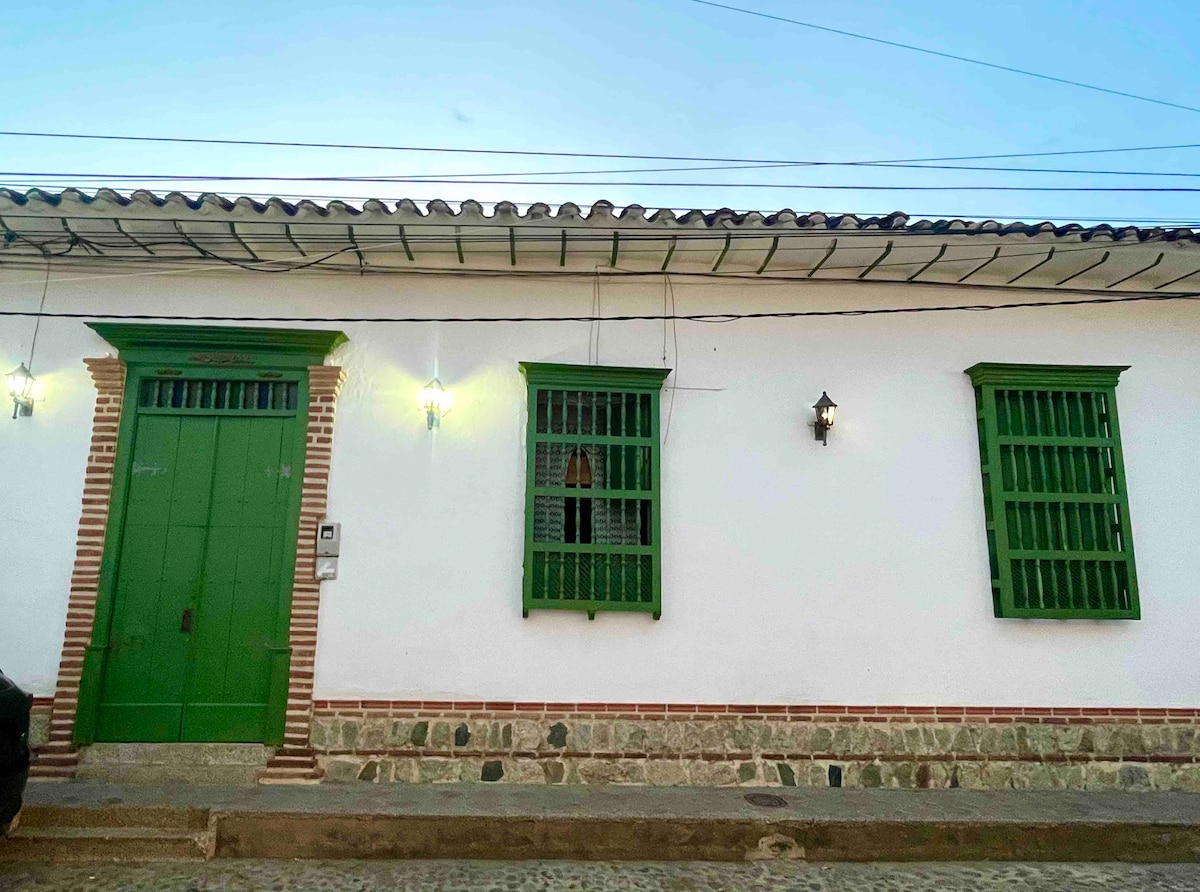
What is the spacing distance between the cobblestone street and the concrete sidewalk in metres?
0.09

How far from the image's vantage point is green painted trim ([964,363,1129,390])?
561 cm

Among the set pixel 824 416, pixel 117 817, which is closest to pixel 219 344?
pixel 117 817

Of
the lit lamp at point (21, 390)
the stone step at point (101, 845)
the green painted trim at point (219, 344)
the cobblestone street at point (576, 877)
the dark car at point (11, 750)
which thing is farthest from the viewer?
the green painted trim at point (219, 344)

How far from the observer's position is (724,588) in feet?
17.5

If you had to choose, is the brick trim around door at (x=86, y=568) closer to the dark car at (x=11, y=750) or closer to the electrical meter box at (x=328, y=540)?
the dark car at (x=11, y=750)

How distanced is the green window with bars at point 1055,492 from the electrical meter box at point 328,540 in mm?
4732

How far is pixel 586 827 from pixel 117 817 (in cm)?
274

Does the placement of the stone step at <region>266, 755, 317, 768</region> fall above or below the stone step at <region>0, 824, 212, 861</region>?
above

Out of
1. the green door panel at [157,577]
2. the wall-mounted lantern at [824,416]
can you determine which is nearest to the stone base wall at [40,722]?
the green door panel at [157,577]

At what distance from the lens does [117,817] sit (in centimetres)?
431

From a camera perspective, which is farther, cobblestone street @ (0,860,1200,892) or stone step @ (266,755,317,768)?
stone step @ (266,755,317,768)

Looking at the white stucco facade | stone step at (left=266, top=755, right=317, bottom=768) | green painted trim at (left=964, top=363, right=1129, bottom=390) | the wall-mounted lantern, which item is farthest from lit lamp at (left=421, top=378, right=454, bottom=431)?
green painted trim at (left=964, top=363, right=1129, bottom=390)

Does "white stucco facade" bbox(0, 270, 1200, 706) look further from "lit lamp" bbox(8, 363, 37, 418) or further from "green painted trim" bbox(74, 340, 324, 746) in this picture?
"green painted trim" bbox(74, 340, 324, 746)

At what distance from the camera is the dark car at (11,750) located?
3.68m
